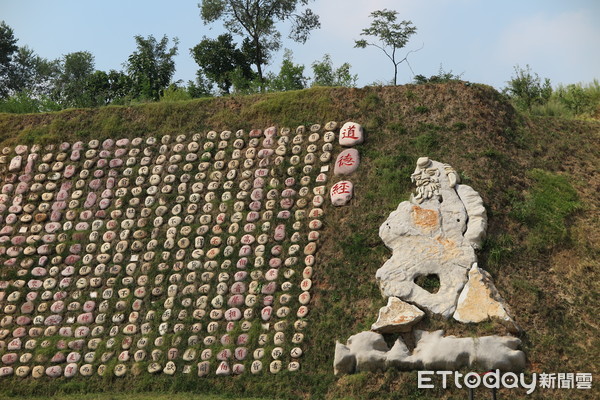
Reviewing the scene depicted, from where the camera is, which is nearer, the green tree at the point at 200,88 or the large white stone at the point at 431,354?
the large white stone at the point at 431,354

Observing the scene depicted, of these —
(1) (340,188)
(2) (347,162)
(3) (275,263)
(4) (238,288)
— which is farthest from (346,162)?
(4) (238,288)

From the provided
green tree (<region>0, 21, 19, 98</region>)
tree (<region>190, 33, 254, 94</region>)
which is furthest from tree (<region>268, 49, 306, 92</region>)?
green tree (<region>0, 21, 19, 98</region>)

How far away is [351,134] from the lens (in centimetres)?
1506

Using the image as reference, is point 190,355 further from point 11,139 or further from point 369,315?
point 11,139

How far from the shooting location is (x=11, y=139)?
55.9ft

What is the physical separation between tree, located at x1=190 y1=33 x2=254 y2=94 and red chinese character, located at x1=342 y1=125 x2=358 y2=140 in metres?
7.84

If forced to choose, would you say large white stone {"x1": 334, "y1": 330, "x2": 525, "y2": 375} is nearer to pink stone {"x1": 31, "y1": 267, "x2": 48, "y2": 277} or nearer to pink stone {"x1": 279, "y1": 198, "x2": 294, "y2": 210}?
pink stone {"x1": 279, "y1": 198, "x2": 294, "y2": 210}

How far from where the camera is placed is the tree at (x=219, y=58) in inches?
886

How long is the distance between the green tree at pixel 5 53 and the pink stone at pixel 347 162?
17644 millimetres

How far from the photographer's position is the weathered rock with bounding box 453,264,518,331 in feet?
38.0

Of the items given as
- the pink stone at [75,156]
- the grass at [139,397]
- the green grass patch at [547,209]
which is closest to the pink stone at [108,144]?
the pink stone at [75,156]

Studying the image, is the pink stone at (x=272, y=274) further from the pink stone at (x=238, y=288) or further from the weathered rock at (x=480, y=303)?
the weathered rock at (x=480, y=303)

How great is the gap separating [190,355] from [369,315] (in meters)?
2.96

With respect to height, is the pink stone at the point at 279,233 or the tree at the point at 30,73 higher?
the tree at the point at 30,73
